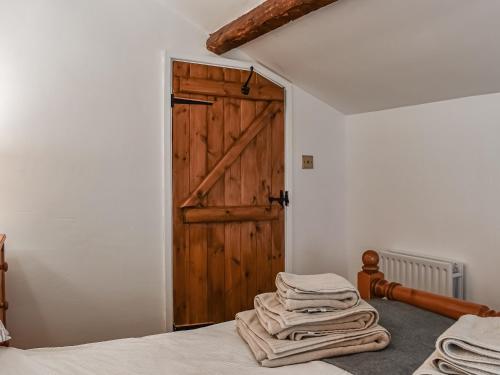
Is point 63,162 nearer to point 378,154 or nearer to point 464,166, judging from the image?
point 378,154

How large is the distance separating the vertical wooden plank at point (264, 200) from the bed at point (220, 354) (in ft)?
4.99

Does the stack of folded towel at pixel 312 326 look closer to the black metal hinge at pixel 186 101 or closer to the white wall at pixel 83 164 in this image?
the white wall at pixel 83 164

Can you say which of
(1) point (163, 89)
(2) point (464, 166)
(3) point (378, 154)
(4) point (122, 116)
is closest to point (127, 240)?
(4) point (122, 116)

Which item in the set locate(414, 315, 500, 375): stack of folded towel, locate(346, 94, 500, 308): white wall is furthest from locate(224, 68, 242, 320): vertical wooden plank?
locate(414, 315, 500, 375): stack of folded towel

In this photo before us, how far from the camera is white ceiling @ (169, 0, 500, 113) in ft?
7.38

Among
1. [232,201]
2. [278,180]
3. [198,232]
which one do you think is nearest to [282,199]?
[278,180]

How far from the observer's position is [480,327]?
120 centimetres

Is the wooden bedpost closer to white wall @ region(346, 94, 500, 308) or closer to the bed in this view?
the bed

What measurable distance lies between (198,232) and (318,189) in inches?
42.8

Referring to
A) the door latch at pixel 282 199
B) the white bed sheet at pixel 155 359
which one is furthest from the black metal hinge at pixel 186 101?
the white bed sheet at pixel 155 359

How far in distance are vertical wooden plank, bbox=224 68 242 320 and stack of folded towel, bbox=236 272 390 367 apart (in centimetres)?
160

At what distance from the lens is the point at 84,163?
9.07ft

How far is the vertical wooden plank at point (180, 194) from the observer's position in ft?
9.98

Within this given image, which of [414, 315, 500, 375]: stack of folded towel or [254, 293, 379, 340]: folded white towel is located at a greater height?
[414, 315, 500, 375]: stack of folded towel
